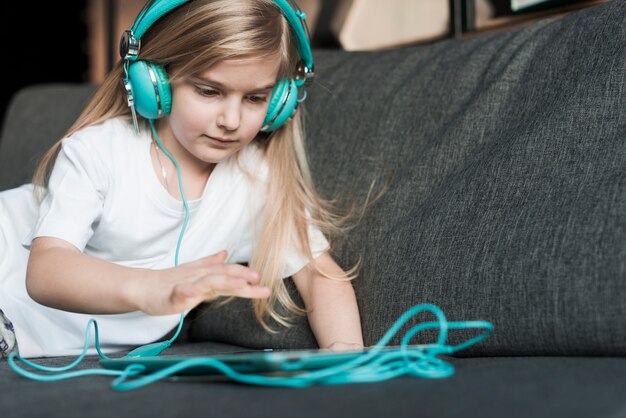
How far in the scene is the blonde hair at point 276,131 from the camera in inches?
40.7

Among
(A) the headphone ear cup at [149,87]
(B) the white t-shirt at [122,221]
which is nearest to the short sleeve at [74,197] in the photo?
(B) the white t-shirt at [122,221]

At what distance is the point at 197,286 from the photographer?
0.70m

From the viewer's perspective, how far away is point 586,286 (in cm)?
79

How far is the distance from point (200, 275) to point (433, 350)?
25cm

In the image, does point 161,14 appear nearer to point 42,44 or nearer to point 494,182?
point 494,182

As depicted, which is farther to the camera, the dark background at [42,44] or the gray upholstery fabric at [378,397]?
the dark background at [42,44]

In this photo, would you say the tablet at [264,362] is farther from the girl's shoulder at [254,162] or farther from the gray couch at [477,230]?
the girl's shoulder at [254,162]

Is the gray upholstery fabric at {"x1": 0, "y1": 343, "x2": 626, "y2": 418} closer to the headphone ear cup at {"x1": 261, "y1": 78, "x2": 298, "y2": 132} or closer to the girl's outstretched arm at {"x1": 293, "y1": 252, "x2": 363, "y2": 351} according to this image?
the girl's outstretched arm at {"x1": 293, "y1": 252, "x2": 363, "y2": 351}

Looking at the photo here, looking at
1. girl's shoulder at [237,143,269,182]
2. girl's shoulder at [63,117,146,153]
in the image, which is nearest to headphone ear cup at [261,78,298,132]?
girl's shoulder at [237,143,269,182]

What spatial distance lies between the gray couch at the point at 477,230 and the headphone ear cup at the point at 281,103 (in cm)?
15

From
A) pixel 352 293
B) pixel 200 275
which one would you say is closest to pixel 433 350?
pixel 200 275

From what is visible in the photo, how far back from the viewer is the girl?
102 centimetres

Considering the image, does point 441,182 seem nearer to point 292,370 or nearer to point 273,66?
point 273,66

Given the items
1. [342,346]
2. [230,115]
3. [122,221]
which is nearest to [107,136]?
[122,221]
